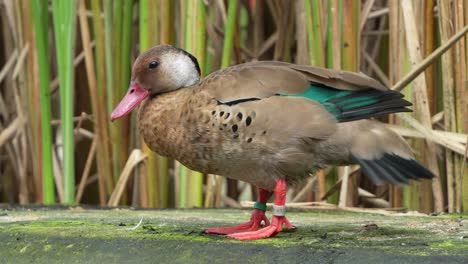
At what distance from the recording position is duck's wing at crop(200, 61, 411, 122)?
8.84ft

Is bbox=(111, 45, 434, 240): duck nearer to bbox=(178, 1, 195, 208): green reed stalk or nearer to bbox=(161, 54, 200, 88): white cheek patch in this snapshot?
bbox=(161, 54, 200, 88): white cheek patch

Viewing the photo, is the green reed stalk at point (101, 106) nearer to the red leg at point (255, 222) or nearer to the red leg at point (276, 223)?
the red leg at point (255, 222)

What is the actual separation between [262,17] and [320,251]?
2172 mm

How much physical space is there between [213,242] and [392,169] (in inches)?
23.0

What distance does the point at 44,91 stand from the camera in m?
3.82

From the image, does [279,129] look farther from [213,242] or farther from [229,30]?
[229,30]

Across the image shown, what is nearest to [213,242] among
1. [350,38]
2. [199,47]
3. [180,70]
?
[180,70]

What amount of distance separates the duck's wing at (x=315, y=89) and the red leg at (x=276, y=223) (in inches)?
10.3

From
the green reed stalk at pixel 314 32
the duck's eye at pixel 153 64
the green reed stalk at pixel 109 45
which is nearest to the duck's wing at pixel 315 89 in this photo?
the duck's eye at pixel 153 64

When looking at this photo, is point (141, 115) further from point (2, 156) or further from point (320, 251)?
point (2, 156)

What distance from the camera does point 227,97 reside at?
2688mm

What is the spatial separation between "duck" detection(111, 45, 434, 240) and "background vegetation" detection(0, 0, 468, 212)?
870 mm

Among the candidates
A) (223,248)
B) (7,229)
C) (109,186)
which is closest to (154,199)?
(109,186)

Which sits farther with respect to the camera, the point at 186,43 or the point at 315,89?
the point at 186,43
